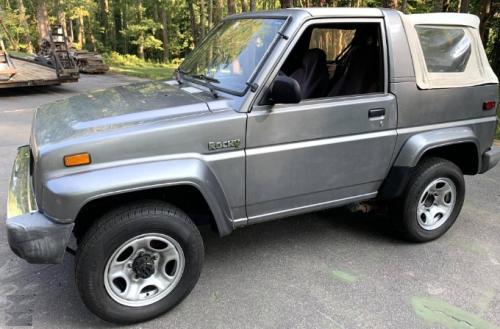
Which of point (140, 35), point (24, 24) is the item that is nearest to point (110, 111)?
point (140, 35)

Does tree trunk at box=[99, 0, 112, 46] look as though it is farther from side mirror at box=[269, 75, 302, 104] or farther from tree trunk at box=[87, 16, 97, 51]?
side mirror at box=[269, 75, 302, 104]

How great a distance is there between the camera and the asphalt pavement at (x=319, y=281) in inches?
120

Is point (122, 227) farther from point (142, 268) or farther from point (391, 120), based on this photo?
point (391, 120)

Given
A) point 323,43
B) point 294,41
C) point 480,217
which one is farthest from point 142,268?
point 480,217

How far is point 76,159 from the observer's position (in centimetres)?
269

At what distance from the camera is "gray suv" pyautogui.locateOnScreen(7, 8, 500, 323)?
2.77 metres

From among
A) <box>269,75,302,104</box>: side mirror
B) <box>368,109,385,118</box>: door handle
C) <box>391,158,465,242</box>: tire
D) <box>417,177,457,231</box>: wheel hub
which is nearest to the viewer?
<box>269,75,302,104</box>: side mirror

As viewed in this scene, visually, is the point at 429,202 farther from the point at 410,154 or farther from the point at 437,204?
the point at 410,154

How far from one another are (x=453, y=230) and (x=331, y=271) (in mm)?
1567

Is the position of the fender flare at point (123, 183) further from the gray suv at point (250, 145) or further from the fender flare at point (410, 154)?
the fender flare at point (410, 154)

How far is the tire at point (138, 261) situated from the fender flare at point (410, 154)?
1.77 m

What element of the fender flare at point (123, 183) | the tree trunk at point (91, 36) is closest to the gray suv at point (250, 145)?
the fender flare at point (123, 183)

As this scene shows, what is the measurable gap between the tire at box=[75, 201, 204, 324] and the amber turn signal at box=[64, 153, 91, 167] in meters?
0.37

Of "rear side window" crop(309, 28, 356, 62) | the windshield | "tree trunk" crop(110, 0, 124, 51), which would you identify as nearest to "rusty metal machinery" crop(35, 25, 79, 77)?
the windshield
